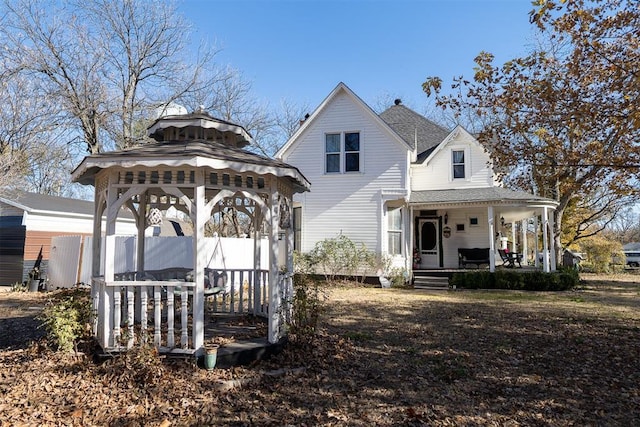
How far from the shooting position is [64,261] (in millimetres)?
15195

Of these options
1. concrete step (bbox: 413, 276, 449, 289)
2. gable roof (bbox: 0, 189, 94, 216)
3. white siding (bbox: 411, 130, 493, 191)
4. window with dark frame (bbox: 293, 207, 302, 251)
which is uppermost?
white siding (bbox: 411, 130, 493, 191)

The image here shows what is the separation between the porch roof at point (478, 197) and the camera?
16.5 m

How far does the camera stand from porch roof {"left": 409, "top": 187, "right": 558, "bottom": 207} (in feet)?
54.1

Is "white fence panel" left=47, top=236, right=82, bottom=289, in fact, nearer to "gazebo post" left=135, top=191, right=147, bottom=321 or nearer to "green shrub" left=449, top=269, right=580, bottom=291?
"gazebo post" left=135, top=191, right=147, bottom=321

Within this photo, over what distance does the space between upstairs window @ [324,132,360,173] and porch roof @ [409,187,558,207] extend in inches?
116

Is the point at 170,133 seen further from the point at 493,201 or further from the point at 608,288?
the point at 608,288

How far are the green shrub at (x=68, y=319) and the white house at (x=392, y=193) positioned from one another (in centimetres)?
1217

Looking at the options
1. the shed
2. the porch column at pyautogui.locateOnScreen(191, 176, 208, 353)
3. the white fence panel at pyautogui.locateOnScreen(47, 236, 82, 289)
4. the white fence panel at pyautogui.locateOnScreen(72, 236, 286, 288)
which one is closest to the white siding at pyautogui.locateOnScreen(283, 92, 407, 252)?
the white fence panel at pyautogui.locateOnScreen(72, 236, 286, 288)

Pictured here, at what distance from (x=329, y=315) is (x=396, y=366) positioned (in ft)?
13.2

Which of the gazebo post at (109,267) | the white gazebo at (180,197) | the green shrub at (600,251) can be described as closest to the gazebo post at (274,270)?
the white gazebo at (180,197)

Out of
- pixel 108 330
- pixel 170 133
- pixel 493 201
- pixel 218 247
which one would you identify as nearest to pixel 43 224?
pixel 218 247

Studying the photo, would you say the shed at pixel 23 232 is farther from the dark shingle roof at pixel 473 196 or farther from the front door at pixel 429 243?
the front door at pixel 429 243

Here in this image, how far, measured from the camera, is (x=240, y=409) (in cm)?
457

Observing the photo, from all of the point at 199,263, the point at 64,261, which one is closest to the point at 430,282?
the point at 199,263
